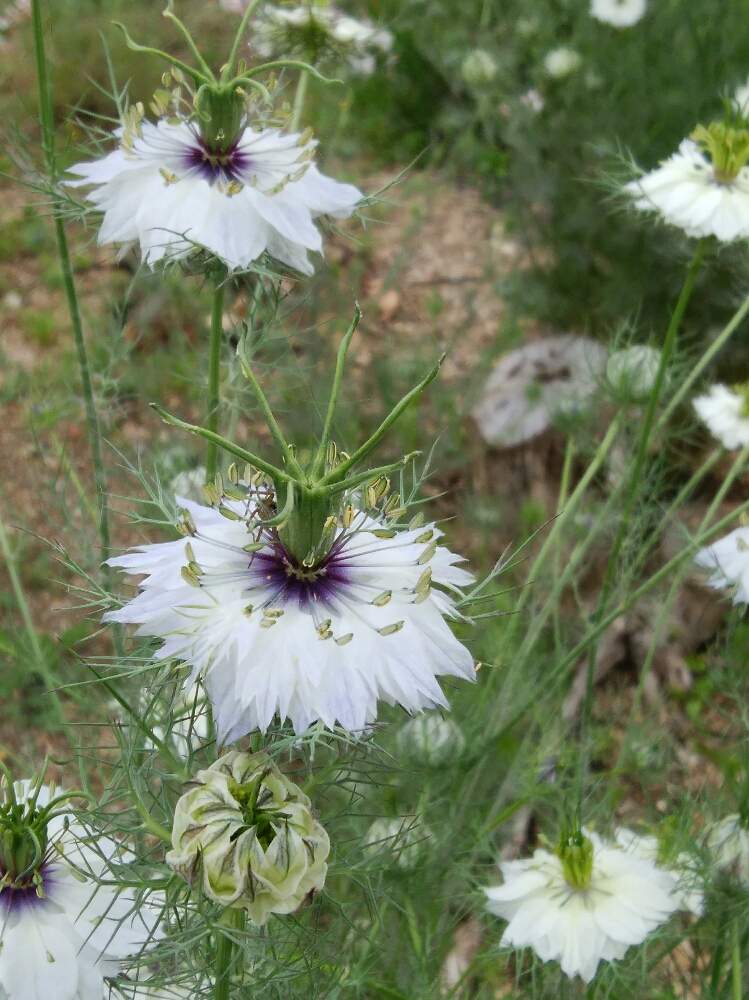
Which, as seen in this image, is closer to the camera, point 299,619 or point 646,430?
point 299,619

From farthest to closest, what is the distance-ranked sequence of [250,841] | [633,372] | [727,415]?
[727,415] → [633,372] → [250,841]

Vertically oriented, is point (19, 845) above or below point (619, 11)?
below

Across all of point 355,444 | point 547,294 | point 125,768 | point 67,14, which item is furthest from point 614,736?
point 67,14

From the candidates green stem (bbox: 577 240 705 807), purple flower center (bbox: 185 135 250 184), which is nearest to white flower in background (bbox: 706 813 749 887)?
green stem (bbox: 577 240 705 807)

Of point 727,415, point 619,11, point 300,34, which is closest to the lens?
point 727,415

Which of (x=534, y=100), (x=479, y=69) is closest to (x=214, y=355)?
(x=479, y=69)

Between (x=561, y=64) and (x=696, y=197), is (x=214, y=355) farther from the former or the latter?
(x=561, y=64)
